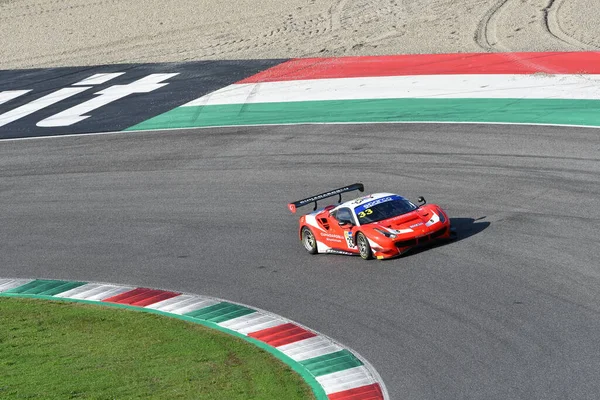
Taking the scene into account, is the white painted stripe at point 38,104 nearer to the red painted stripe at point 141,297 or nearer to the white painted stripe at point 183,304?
the red painted stripe at point 141,297

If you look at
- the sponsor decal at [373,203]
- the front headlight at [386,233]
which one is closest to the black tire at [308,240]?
the sponsor decal at [373,203]

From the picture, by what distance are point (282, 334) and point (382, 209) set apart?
453cm

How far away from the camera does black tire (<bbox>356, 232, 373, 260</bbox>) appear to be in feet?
66.9

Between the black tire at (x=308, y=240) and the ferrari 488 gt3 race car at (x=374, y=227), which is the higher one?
the ferrari 488 gt3 race car at (x=374, y=227)

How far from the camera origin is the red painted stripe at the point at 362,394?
14.6 m

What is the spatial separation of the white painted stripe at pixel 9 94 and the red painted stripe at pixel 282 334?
2411 centimetres

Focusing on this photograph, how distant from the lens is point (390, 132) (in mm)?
29422

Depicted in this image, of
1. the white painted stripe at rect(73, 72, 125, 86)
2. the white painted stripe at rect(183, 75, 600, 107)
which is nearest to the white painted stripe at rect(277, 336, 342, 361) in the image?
the white painted stripe at rect(183, 75, 600, 107)

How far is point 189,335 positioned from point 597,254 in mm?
7727

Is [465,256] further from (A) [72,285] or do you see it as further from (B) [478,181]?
(A) [72,285]

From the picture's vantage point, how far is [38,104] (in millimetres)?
37531

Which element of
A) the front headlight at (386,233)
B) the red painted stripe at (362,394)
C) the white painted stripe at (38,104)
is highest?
the white painted stripe at (38,104)

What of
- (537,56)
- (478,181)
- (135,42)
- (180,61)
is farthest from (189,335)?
(135,42)

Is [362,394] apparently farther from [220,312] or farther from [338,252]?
[338,252]
